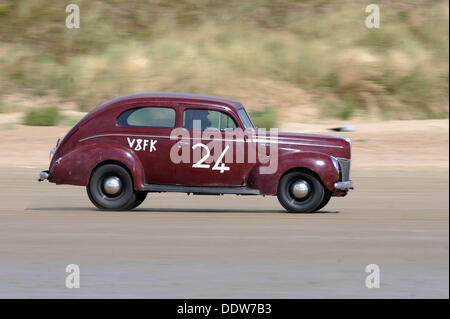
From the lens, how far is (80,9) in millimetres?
42469

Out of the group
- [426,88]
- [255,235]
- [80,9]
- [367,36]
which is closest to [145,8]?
[80,9]

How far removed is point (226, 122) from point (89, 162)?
77.2 inches

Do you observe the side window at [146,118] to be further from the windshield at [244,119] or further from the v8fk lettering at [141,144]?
the windshield at [244,119]

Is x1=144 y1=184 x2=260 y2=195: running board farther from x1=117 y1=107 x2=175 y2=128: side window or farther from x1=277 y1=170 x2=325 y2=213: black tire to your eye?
x1=117 y1=107 x2=175 y2=128: side window

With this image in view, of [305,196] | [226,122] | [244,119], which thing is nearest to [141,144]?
[226,122]

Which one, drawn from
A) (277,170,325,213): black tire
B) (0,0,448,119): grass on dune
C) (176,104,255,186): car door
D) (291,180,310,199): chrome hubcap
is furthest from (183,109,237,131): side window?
(0,0,448,119): grass on dune

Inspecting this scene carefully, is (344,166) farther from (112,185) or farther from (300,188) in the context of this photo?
(112,185)

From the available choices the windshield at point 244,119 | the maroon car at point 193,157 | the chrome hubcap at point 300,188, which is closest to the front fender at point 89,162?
the maroon car at point 193,157

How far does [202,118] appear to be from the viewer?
13.1 m

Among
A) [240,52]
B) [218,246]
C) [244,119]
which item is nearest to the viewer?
[218,246]

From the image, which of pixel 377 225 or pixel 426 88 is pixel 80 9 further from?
pixel 377 225

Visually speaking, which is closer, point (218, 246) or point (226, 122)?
point (218, 246)

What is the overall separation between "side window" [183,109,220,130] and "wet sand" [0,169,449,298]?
122cm

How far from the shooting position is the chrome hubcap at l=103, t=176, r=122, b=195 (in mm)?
13045
